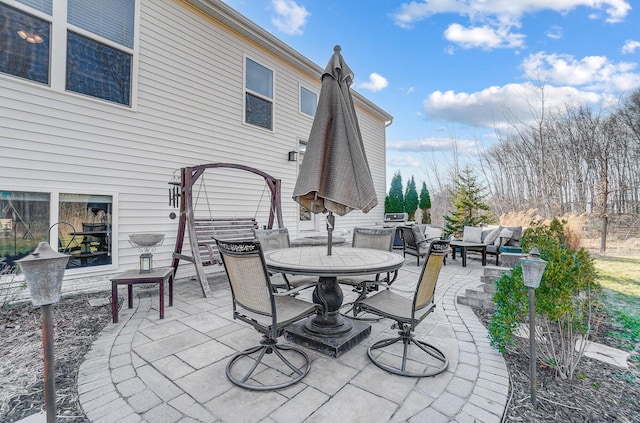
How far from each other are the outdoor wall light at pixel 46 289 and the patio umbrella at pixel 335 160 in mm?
1728

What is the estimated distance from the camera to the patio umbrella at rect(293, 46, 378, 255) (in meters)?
2.65

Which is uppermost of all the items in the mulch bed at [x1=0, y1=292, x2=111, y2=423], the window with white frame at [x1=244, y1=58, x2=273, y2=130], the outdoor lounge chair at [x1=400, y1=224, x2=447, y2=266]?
the window with white frame at [x1=244, y1=58, x2=273, y2=130]

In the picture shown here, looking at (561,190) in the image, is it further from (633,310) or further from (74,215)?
(74,215)

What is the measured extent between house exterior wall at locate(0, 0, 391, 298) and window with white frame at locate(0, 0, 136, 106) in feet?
0.56

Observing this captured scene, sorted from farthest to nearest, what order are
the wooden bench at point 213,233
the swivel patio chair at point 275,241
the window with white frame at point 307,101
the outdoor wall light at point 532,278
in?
the window with white frame at point 307,101, the wooden bench at point 213,233, the swivel patio chair at point 275,241, the outdoor wall light at point 532,278

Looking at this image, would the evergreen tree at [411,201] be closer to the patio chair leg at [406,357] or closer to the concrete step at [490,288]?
the concrete step at [490,288]

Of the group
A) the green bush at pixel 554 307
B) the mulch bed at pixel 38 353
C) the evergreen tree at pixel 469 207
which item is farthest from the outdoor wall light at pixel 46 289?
the evergreen tree at pixel 469 207

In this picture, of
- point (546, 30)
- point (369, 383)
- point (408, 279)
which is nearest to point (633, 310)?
point (408, 279)

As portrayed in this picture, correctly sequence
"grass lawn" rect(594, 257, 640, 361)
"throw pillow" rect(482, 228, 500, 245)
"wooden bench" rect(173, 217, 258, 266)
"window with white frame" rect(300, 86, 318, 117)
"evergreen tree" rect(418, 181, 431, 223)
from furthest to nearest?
"evergreen tree" rect(418, 181, 431, 223) < "window with white frame" rect(300, 86, 318, 117) < "throw pillow" rect(482, 228, 500, 245) < "wooden bench" rect(173, 217, 258, 266) < "grass lawn" rect(594, 257, 640, 361)

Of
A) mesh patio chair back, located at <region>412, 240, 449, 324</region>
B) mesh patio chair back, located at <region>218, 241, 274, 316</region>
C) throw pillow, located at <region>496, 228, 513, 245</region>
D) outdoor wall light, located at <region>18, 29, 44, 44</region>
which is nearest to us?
mesh patio chair back, located at <region>218, 241, 274, 316</region>

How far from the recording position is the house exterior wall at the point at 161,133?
3.80 m

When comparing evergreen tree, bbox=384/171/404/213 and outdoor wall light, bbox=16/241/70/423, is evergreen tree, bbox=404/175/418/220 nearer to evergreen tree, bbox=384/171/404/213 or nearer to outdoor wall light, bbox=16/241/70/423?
evergreen tree, bbox=384/171/404/213

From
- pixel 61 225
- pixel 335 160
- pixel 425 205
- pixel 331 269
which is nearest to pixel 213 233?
pixel 61 225

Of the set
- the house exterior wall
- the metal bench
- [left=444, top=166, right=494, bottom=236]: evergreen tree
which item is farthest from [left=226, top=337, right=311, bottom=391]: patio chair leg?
[left=444, top=166, right=494, bottom=236]: evergreen tree
